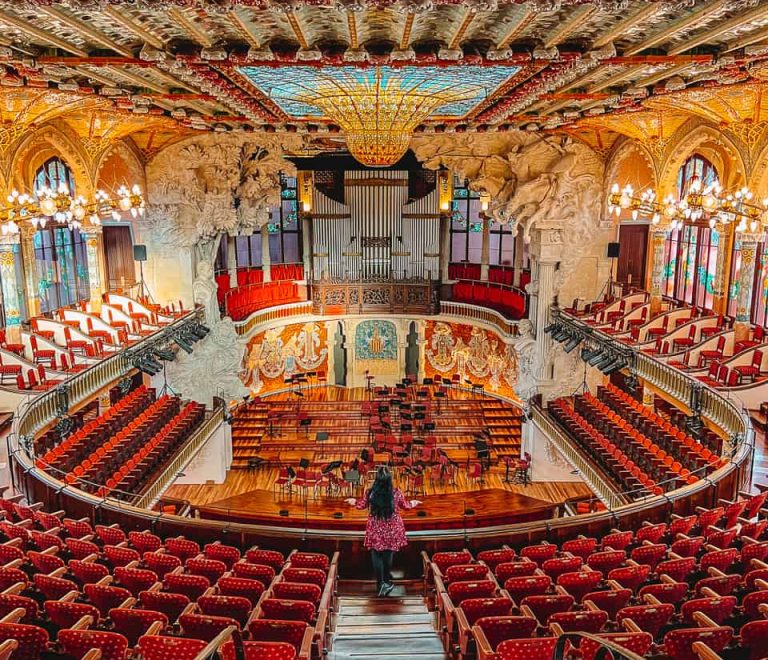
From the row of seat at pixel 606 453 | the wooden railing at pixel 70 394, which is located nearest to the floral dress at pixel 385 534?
the row of seat at pixel 606 453

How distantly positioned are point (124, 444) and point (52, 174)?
33.5 ft

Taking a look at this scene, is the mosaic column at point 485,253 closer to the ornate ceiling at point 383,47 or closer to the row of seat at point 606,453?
the row of seat at point 606,453

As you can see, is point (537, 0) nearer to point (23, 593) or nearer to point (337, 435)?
point (23, 593)

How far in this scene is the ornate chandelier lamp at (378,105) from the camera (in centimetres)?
968

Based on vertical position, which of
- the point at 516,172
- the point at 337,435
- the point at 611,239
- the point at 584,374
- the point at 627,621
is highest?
the point at 516,172

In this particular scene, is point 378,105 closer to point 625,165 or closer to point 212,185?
point 212,185

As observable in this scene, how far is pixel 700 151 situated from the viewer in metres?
19.8

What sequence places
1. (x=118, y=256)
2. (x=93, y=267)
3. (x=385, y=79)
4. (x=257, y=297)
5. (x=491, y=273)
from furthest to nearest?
(x=491, y=273), (x=257, y=297), (x=118, y=256), (x=93, y=267), (x=385, y=79)

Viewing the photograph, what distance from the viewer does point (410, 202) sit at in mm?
26453

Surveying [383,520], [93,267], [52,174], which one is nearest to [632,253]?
[93,267]

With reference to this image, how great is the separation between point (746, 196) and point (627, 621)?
8.92 metres

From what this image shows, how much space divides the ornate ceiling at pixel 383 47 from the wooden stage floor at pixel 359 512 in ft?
25.5

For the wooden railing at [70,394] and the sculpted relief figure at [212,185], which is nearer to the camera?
the wooden railing at [70,394]

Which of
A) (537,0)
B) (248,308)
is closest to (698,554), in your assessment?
(537,0)
